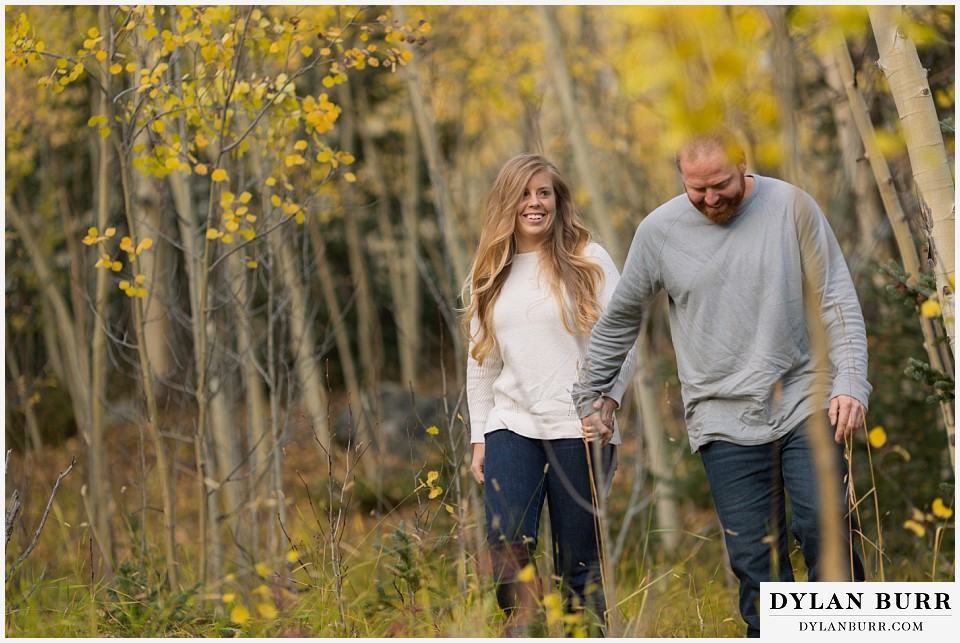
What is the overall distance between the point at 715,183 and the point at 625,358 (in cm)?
69

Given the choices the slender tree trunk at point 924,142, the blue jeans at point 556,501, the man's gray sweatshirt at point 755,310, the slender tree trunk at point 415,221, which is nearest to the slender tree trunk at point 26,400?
the blue jeans at point 556,501

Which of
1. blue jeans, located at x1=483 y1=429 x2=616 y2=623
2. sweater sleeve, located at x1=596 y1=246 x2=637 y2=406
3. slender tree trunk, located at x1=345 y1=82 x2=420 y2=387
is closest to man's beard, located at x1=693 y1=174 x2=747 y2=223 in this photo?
sweater sleeve, located at x1=596 y1=246 x2=637 y2=406

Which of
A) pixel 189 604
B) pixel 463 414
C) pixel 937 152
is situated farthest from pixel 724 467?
pixel 189 604

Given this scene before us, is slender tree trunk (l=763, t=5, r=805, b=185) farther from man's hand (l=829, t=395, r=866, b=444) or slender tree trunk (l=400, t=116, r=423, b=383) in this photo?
slender tree trunk (l=400, t=116, r=423, b=383)

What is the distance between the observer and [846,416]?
2742mm

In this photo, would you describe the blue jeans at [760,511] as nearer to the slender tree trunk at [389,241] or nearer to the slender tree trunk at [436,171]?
the slender tree trunk at [436,171]

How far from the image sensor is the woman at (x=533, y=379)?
317 cm

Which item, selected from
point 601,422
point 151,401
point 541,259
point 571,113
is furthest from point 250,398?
point 601,422

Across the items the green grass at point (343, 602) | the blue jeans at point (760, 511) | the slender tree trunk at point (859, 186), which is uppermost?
the slender tree trunk at point (859, 186)

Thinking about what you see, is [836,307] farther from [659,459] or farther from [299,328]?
[299,328]

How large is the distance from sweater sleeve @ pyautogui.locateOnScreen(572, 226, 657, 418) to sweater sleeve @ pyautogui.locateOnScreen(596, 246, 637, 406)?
0.8 inches

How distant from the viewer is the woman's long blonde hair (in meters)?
3.32

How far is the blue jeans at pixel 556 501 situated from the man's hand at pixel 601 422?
0.29ft

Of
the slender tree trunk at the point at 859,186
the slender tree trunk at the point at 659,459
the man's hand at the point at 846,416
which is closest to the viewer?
the man's hand at the point at 846,416
